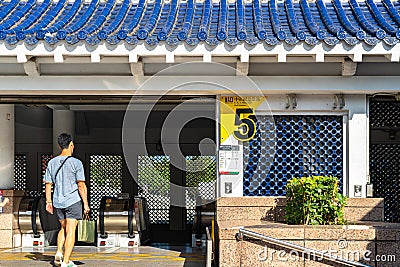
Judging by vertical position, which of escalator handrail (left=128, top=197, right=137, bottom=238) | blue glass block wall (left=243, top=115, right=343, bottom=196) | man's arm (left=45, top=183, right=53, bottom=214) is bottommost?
escalator handrail (left=128, top=197, right=137, bottom=238)

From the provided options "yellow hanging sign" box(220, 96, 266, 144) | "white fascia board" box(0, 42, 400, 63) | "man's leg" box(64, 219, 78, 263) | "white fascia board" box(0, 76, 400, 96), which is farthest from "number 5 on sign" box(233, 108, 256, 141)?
"man's leg" box(64, 219, 78, 263)

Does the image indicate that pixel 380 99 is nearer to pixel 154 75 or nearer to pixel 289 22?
pixel 289 22

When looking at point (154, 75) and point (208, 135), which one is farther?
point (208, 135)

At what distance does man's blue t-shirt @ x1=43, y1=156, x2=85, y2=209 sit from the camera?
8.84 meters

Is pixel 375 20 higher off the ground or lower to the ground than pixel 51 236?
higher

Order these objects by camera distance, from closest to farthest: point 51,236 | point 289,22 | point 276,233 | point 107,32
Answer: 1. point 276,233
2. point 107,32
3. point 289,22
4. point 51,236

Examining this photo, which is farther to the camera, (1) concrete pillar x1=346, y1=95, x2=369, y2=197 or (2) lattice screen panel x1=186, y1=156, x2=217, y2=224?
(2) lattice screen panel x1=186, y1=156, x2=217, y2=224

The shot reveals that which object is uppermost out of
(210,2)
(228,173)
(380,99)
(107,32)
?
(210,2)

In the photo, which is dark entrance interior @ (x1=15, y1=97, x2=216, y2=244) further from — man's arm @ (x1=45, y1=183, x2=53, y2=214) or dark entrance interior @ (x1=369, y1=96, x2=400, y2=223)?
man's arm @ (x1=45, y1=183, x2=53, y2=214)

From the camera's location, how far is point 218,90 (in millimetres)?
10172

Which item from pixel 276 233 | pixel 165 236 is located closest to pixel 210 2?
→ pixel 276 233

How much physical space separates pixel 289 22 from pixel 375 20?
4.11ft

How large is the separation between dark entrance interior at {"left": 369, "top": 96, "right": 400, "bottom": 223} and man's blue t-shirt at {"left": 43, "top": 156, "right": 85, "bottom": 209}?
4946 millimetres

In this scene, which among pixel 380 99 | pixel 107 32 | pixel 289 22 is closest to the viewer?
pixel 107 32
